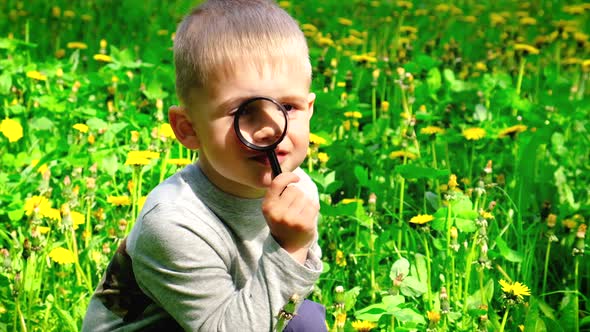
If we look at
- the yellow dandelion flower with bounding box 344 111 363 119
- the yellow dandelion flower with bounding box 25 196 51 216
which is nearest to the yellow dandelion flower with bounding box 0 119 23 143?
the yellow dandelion flower with bounding box 25 196 51 216

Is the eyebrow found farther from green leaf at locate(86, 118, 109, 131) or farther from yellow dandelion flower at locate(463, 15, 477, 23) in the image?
yellow dandelion flower at locate(463, 15, 477, 23)

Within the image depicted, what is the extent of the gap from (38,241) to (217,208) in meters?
0.45

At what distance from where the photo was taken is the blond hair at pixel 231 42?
1341mm

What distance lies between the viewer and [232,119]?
1.33 meters

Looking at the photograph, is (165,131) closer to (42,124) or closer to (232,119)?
(42,124)

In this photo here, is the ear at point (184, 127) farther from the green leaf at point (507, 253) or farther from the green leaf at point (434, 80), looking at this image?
the green leaf at point (434, 80)

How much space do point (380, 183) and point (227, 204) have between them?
0.90 metres

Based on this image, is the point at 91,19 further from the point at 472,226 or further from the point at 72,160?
the point at 472,226

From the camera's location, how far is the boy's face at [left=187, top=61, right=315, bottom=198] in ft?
4.36

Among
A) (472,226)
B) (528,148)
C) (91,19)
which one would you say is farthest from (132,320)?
(91,19)

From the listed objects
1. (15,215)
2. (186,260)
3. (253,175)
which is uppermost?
(253,175)

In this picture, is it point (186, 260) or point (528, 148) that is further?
point (528, 148)

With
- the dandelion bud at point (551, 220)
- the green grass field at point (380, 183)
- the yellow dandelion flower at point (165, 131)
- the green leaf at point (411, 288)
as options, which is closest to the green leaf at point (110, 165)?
the green grass field at point (380, 183)

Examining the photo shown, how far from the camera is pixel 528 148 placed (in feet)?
7.72
